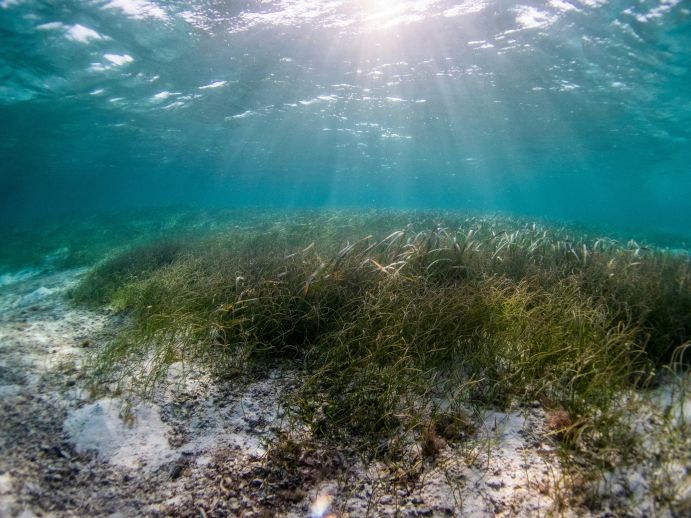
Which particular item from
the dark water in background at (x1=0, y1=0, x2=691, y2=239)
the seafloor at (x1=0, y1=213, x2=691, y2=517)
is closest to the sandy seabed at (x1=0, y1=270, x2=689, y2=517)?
the seafloor at (x1=0, y1=213, x2=691, y2=517)

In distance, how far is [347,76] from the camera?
19875 millimetres

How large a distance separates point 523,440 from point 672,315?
2.40 meters

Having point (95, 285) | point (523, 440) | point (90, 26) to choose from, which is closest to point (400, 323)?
point (523, 440)

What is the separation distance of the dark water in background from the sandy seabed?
1556 cm

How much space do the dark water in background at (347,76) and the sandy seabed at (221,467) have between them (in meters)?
15.6

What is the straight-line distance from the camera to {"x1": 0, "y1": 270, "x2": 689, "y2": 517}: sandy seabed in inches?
73.6

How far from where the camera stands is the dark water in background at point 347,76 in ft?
44.1

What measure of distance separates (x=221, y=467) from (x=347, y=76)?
21.9 m

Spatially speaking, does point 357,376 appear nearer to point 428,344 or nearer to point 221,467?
point 428,344

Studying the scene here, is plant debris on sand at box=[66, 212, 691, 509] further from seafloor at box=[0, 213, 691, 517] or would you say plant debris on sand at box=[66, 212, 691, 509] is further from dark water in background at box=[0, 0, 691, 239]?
dark water in background at box=[0, 0, 691, 239]

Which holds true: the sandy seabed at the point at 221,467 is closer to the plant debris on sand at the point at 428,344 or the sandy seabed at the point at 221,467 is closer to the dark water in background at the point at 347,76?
the plant debris on sand at the point at 428,344

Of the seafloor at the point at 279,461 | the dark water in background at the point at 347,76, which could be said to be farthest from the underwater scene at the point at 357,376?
the dark water in background at the point at 347,76

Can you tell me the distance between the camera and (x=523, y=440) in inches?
89.2

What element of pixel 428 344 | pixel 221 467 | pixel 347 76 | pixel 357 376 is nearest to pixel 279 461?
pixel 221 467
